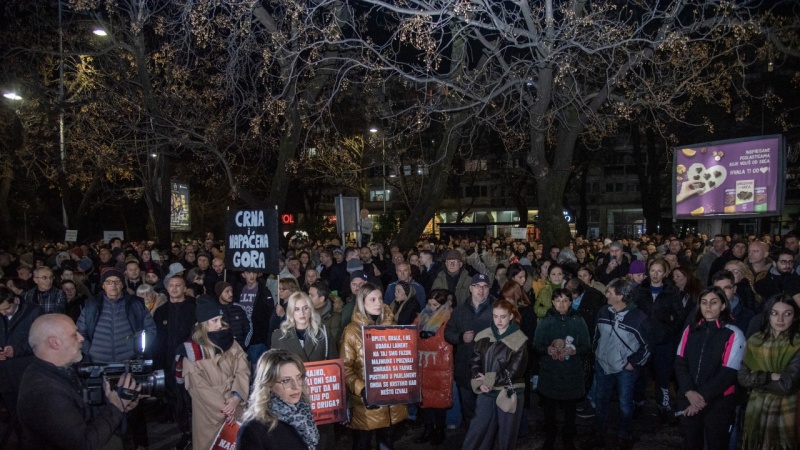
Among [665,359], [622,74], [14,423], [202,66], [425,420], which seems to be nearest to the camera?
[14,423]

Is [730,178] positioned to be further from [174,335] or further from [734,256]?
[174,335]

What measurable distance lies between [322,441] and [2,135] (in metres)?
25.6

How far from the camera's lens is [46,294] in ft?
26.2

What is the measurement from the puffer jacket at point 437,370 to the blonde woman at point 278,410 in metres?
3.21

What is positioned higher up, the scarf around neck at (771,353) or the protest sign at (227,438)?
the scarf around neck at (771,353)

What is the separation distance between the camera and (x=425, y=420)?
6.82 metres

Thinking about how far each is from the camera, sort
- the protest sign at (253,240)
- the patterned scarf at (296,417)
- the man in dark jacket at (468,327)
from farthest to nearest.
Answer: the protest sign at (253,240) → the man in dark jacket at (468,327) → the patterned scarf at (296,417)

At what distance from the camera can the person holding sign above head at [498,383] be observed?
5277mm

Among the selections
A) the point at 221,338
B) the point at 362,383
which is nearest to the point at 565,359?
the point at 362,383

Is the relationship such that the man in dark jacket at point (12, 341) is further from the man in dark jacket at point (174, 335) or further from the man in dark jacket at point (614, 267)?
the man in dark jacket at point (614, 267)

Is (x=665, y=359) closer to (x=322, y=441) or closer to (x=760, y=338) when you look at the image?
(x=760, y=338)

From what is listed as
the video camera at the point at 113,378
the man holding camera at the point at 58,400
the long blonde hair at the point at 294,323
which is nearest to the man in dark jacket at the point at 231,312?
the long blonde hair at the point at 294,323

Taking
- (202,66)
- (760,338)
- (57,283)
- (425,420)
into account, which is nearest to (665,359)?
(760,338)

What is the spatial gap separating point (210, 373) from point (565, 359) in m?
3.48
